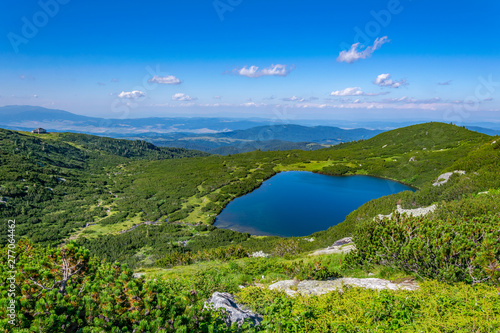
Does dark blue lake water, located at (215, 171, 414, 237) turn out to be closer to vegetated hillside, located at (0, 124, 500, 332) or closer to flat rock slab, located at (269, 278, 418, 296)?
vegetated hillside, located at (0, 124, 500, 332)

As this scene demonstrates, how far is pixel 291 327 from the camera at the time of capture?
5316 millimetres

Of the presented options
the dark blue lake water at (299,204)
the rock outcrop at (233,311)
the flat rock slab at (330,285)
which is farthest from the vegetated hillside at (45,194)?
the flat rock slab at (330,285)

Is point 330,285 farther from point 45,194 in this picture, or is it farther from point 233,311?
point 45,194

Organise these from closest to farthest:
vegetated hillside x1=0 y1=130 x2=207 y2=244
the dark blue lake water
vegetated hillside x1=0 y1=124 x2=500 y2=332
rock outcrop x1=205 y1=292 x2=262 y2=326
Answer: vegetated hillside x1=0 y1=124 x2=500 y2=332 → rock outcrop x1=205 y1=292 x2=262 y2=326 → the dark blue lake water → vegetated hillside x1=0 y1=130 x2=207 y2=244

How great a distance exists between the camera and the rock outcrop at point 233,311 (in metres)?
5.93

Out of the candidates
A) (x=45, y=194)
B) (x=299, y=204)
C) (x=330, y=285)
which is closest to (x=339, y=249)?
(x=330, y=285)

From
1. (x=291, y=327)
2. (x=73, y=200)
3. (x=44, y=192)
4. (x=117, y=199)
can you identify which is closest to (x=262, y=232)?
(x=291, y=327)

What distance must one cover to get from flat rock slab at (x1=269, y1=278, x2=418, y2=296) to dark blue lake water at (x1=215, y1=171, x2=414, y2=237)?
74.0ft

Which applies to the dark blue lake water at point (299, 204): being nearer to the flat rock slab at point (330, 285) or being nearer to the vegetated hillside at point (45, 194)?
the flat rock slab at point (330, 285)

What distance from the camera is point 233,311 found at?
6.31 meters

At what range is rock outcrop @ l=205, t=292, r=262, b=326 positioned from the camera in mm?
5926

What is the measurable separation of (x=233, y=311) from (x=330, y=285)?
4501 mm

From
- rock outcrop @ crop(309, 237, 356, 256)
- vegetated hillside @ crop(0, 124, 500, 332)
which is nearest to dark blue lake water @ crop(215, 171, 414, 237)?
rock outcrop @ crop(309, 237, 356, 256)

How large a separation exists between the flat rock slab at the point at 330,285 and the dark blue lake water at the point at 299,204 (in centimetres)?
2256
